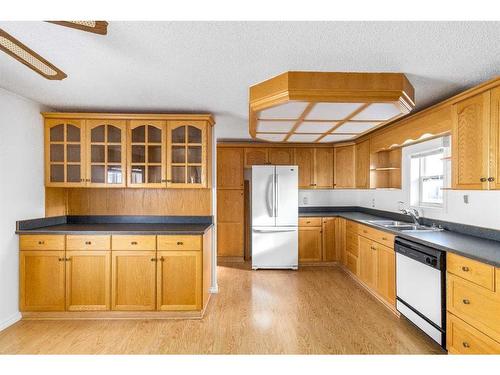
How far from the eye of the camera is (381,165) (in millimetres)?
4504

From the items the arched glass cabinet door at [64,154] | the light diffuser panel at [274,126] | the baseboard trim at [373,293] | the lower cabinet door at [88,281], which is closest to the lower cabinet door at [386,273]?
the baseboard trim at [373,293]

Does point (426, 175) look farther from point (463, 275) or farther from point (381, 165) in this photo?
point (463, 275)

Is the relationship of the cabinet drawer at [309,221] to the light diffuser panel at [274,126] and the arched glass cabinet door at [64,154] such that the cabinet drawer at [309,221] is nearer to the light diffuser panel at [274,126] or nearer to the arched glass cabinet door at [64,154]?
the light diffuser panel at [274,126]

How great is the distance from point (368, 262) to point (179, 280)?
228 cm

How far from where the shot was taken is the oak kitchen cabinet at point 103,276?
297 cm

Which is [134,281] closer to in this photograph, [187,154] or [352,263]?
[187,154]

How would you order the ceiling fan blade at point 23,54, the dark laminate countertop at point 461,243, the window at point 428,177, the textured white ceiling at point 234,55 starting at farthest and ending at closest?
the window at point 428,177, the dark laminate countertop at point 461,243, the textured white ceiling at point 234,55, the ceiling fan blade at point 23,54

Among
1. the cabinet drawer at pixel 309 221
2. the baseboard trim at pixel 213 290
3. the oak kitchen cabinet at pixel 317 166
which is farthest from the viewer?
the oak kitchen cabinet at pixel 317 166

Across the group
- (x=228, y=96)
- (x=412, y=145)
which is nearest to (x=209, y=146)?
(x=228, y=96)

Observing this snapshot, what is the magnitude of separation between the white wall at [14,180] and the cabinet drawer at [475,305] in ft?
12.4

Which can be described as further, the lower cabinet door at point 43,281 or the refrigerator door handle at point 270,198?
the refrigerator door handle at point 270,198

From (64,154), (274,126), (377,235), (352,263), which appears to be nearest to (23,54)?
(64,154)

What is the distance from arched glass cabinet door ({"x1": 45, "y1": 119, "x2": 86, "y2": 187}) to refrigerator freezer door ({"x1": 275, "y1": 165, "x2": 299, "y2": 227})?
2.74 metres

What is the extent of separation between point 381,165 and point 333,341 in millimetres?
2837
